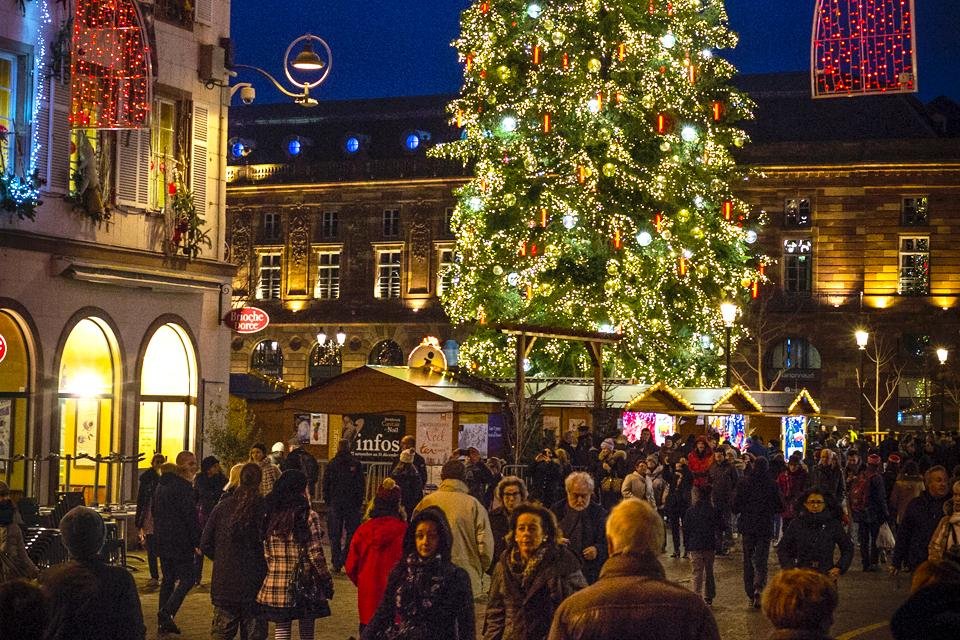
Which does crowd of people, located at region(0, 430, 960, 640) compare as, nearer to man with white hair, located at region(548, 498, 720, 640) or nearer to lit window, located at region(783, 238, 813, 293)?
man with white hair, located at region(548, 498, 720, 640)

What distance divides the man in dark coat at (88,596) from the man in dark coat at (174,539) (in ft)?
24.8

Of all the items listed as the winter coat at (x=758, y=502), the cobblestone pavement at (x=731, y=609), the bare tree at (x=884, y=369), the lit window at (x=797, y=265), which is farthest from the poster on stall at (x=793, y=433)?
the lit window at (x=797, y=265)

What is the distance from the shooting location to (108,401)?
25.5m

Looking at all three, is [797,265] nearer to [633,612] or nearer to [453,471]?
[453,471]

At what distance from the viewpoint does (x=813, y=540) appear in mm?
14078

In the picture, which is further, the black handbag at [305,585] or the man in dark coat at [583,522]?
the man in dark coat at [583,522]

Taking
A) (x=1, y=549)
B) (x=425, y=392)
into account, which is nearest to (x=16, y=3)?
(x=425, y=392)

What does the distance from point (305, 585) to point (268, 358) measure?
69746 millimetres

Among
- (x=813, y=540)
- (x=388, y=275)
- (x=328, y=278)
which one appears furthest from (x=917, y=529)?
(x=328, y=278)

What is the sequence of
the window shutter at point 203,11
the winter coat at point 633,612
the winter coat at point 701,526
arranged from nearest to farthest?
the winter coat at point 633,612 < the winter coat at point 701,526 < the window shutter at point 203,11

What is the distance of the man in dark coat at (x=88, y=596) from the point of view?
23.9 feet

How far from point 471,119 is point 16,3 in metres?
19.0

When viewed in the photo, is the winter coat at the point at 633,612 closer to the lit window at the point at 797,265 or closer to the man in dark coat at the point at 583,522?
the man in dark coat at the point at 583,522

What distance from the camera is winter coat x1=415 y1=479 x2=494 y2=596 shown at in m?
12.7
